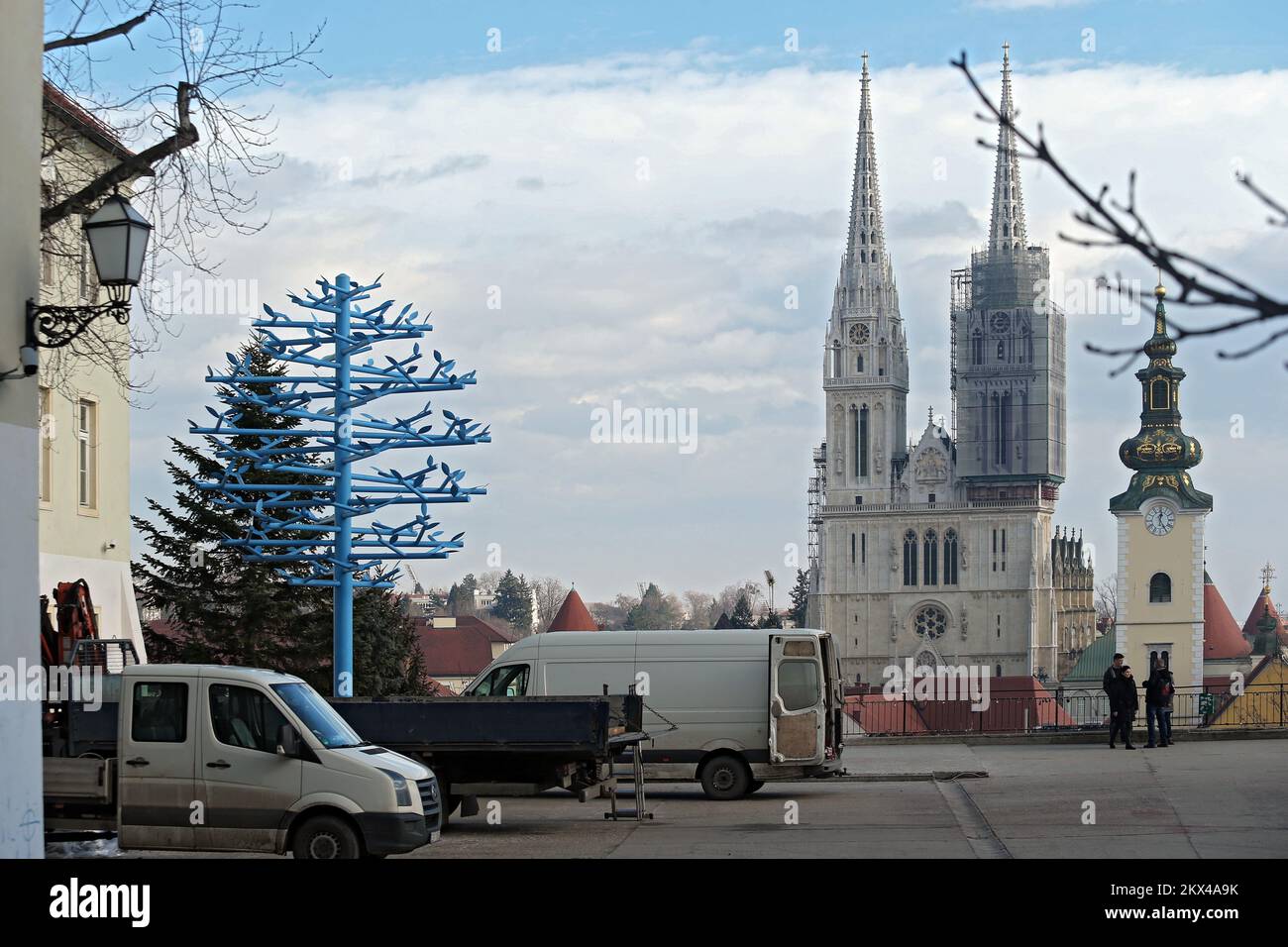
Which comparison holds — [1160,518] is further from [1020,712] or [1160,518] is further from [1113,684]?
[1113,684]

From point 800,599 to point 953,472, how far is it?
115 ft

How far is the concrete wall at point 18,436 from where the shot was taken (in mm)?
12625

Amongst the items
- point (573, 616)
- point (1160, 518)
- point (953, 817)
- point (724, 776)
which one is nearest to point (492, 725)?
point (953, 817)

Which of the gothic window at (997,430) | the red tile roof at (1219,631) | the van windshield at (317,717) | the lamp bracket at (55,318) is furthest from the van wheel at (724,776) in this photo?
the gothic window at (997,430)

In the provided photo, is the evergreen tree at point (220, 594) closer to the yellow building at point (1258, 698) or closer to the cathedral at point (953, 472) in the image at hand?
the yellow building at point (1258, 698)

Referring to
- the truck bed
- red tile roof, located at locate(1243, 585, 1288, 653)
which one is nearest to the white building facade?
red tile roof, located at locate(1243, 585, 1288, 653)

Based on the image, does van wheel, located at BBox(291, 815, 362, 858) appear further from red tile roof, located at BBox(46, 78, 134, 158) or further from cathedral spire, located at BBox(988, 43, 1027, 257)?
cathedral spire, located at BBox(988, 43, 1027, 257)

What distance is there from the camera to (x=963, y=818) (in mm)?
19812

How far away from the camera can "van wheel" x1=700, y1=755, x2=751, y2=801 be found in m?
23.6

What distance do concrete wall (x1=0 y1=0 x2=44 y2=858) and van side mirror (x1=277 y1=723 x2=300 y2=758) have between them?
2063mm

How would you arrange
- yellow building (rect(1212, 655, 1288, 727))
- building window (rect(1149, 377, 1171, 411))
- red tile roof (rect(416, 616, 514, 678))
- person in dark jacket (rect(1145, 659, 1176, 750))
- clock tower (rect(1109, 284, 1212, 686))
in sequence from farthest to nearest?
1. red tile roof (rect(416, 616, 514, 678))
2. clock tower (rect(1109, 284, 1212, 686))
3. building window (rect(1149, 377, 1171, 411))
4. yellow building (rect(1212, 655, 1288, 727))
5. person in dark jacket (rect(1145, 659, 1176, 750))
